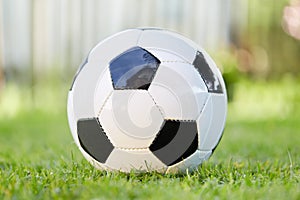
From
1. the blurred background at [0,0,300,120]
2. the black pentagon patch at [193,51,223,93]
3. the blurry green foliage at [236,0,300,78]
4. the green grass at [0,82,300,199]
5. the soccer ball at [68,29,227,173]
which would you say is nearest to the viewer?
the green grass at [0,82,300,199]

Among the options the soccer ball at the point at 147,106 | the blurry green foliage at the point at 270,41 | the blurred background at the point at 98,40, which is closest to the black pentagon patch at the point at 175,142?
the soccer ball at the point at 147,106

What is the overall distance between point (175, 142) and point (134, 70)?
1.06ft

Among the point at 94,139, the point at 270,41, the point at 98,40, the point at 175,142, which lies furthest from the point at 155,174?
the point at 270,41

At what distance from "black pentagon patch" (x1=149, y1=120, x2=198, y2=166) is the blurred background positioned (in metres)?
4.33

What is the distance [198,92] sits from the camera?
241 cm

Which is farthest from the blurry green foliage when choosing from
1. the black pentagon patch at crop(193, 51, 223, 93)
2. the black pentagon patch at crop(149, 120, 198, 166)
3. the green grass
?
the black pentagon patch at crop(149, 120, 198, 166)

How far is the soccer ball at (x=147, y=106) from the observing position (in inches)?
92.5

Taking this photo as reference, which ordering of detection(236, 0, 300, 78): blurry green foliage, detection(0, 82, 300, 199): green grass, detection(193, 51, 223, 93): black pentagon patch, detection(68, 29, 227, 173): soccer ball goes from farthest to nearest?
detection(236, 0, 300, 78): blurry green foliage < detection(193, 51, 223, 93): black pentagon patch < detection(68, 29, 227, 173): soccer ball < detection(0, 82, 300, 199): green grass

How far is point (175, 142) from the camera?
238cm

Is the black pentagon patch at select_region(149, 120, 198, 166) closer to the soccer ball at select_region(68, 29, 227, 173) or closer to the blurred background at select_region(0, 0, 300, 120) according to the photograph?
the soccer ball at select_region(68, 29, 227, 173)

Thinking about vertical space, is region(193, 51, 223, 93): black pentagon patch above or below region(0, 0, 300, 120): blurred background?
above

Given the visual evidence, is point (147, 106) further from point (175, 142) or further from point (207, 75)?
point (207, 75)

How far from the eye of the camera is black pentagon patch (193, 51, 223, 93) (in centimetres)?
248

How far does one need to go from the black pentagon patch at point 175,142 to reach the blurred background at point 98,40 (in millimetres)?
4328
